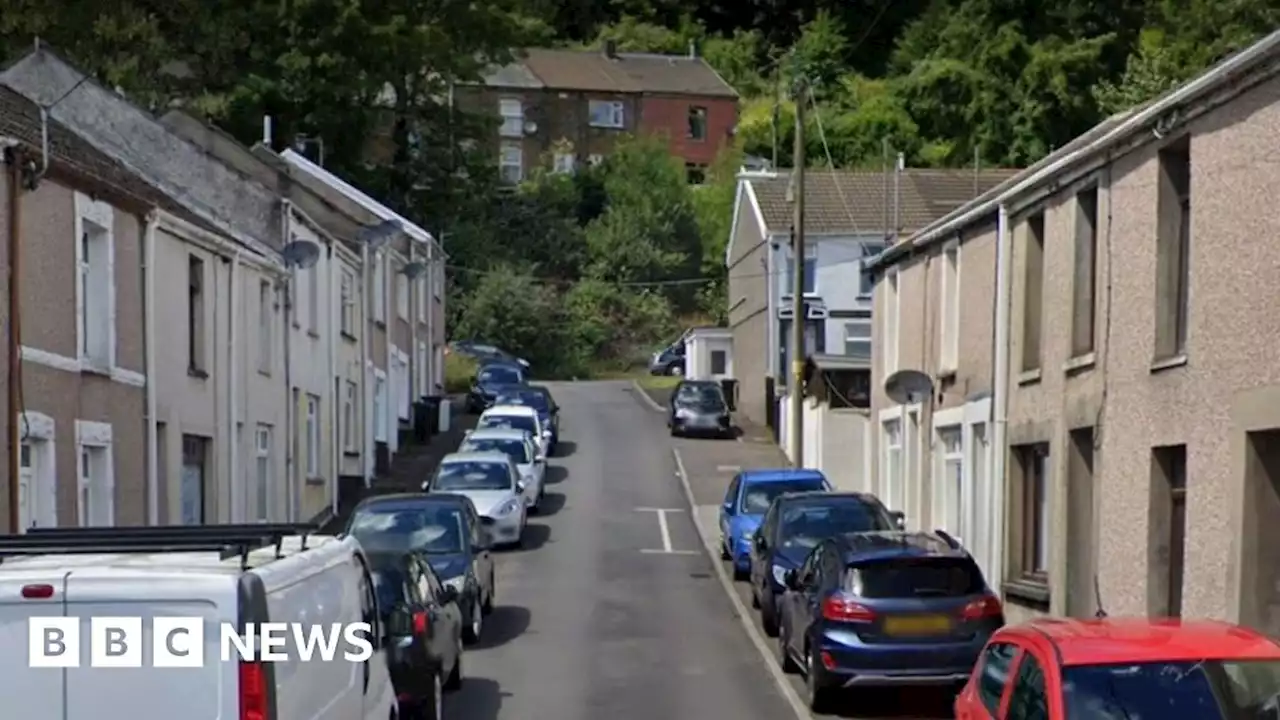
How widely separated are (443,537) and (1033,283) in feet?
24.5

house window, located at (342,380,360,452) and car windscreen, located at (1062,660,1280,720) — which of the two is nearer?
car windscreen, located at (1062,660,1280,720)

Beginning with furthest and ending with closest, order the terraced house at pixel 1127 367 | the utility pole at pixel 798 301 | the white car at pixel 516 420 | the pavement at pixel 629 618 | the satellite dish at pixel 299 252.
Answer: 1. the white car at pixel 516 420
2. the utility pole at pixel 798 301
3. the satellite dish at pixel 299 252
4. the pavement at pixel 629 618
5. the terraced house at pixel 1127 367

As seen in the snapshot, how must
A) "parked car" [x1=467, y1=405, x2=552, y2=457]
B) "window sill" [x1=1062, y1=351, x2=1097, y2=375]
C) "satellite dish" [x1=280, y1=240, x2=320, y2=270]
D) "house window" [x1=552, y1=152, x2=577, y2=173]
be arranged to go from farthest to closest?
"house window" [x1=552, y1=152, x2=577, y2=173] → "parked car" [x1=467, y1=405, x2=552, y2=457] → "satellite dish" [x1=280, y1=240, x2=320, y2=270] → "window sill" [x1=1062, y1=351, x2=1097, y2=375]

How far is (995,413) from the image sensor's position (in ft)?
72.0

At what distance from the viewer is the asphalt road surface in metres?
17.8

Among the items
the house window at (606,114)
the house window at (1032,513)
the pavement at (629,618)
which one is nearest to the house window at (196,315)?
the pavement at (629,618)

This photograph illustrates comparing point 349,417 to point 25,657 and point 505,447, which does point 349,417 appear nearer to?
point 505,447

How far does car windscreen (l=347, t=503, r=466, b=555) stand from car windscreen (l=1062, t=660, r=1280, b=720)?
13.1 m

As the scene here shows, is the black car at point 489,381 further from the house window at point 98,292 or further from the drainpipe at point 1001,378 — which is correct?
the drainpipe at point 1001,378

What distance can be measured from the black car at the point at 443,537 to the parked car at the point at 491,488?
6.46 meters

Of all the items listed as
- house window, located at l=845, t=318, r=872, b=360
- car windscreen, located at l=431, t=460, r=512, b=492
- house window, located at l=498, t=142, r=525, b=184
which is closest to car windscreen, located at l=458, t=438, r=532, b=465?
car windscreen, located at l=431, t=460, r=512, b=492

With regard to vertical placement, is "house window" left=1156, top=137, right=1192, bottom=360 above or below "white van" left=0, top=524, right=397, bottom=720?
above

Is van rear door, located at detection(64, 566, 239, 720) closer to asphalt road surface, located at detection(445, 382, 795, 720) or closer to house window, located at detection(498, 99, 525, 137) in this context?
asphalt road surface, located at detection(445, 382, 795, 720)

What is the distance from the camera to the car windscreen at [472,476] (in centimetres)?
3139
